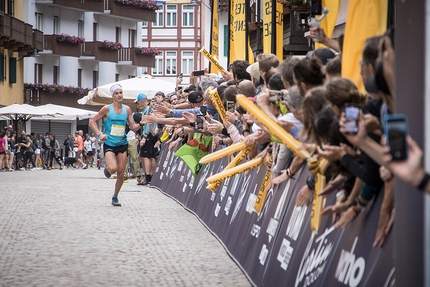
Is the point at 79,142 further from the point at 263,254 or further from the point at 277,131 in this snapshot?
the point at 277,131

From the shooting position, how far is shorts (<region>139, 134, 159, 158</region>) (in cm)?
2412

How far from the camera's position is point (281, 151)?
7875 millimetres

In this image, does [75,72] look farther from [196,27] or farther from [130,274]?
[130,274]

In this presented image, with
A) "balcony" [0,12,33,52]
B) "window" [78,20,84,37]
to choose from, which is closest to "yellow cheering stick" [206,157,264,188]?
"balcony" [0,12,33,52]

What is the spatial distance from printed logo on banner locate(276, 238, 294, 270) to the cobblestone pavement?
860 millimetres

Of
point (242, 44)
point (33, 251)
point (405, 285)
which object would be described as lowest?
point (33, 251)

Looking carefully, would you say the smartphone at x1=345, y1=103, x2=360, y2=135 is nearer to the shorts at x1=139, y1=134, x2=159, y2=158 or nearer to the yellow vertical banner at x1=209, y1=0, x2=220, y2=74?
the yellow vertical banner at x1=209, y1=0, x2=220, y2=74

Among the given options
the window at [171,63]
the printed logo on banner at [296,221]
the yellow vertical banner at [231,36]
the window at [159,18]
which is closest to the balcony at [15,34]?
the window at [159,18]

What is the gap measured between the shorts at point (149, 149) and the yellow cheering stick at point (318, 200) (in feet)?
59.0

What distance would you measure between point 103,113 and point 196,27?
69.2 meters

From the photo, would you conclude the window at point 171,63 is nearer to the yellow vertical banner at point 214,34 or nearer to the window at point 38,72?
the window at point 38,72

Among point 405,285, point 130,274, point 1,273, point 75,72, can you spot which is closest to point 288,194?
point 130,274

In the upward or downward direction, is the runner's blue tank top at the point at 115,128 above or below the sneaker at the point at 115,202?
above

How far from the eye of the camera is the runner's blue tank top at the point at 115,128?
54.5 feet
